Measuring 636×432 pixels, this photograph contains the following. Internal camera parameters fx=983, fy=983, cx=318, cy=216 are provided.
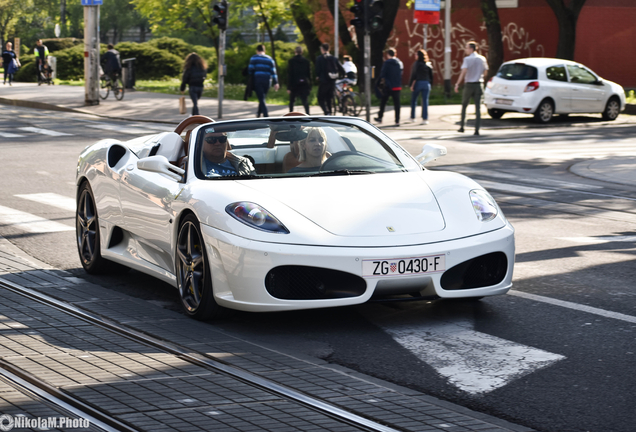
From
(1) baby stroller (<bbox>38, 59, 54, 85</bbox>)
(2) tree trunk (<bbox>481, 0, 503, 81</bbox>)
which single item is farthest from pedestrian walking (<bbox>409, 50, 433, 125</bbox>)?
(1) baby stroller (<bbox>38, 59, 54, 85</bbox>)

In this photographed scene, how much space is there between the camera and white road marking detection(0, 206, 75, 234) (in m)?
9.95

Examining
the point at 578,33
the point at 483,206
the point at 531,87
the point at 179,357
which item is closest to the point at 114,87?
the point at 531,87

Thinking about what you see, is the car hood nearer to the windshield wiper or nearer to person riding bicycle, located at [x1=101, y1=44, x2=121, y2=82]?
the windshield wiper

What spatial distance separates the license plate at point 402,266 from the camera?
17.9 ft

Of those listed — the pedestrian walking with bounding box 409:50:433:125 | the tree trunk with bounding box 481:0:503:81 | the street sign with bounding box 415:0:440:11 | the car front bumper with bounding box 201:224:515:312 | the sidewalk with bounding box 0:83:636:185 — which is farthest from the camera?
the street sign with bounding box 415:0:440:11

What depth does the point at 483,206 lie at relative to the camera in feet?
20.1

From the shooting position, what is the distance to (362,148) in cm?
686

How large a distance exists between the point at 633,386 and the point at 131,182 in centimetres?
391

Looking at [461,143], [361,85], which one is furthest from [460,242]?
[361,85]

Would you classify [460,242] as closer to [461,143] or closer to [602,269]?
[602,269]

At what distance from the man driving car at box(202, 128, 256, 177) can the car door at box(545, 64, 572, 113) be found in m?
19.8

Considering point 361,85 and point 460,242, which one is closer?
point 460,242

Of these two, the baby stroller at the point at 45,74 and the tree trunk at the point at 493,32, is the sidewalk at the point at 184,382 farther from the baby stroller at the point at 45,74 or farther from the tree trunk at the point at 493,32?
the baby stroller at the point at 45,74

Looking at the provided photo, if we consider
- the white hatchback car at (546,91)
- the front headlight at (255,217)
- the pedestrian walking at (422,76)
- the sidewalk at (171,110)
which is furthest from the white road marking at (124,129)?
the front headlight at (255,217)
